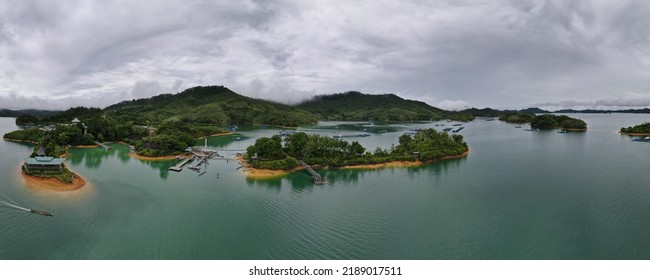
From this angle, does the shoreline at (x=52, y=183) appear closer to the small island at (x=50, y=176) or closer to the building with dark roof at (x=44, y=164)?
the small island at (x=50, y=176)

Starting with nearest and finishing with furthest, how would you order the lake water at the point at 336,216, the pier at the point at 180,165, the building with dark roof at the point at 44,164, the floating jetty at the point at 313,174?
the lake water at the point at 336,216 → the building with dark roof at the point at 44,164 → the floating jetty at the point at 313,174 → the pier at the point at 180,165

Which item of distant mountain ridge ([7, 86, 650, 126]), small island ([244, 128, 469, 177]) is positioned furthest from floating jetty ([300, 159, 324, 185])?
distant mountain ridge ([7, 86, 650, 126])

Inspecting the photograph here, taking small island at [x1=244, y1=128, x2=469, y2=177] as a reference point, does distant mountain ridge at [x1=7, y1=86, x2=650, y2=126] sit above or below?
above

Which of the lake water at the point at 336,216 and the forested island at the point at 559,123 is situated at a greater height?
the forested island at the point at 559,123

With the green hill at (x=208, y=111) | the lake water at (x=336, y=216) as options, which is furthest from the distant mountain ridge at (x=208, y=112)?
the lake water at (x=336, y=216)

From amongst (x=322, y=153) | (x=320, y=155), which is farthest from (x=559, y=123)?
(x=320, y=155)

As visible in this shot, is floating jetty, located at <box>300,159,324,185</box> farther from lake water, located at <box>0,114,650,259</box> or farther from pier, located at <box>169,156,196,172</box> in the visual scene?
pier, located at <box>169,156,196,172</box>
